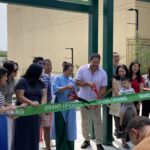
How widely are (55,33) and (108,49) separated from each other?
34785mm

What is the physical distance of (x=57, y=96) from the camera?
6348mm

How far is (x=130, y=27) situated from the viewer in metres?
28.6

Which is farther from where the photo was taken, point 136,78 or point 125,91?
point 136,78

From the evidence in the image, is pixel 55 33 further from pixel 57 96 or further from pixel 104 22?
pixel 57 96

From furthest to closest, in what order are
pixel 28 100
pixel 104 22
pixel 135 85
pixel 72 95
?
pixel 135 85
pixel 104 22
pixel 72 95
pixel 28 100

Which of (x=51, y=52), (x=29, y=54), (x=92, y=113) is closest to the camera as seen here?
(x=92, y=113)

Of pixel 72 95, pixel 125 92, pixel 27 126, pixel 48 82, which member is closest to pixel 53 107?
pixel 27 126

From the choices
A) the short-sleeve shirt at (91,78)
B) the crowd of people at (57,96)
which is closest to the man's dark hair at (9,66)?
the crowd of people at (57,96)

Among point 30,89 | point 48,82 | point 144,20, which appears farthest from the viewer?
point 144,20

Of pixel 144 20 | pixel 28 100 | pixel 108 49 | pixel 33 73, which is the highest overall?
A: pixel 144 20

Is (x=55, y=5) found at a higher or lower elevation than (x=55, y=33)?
lower

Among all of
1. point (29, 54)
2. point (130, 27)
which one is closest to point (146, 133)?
point (130, 27)

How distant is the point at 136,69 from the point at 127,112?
33.0 inches

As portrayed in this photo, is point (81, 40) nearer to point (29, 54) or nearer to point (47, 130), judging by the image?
point (29, 54)
